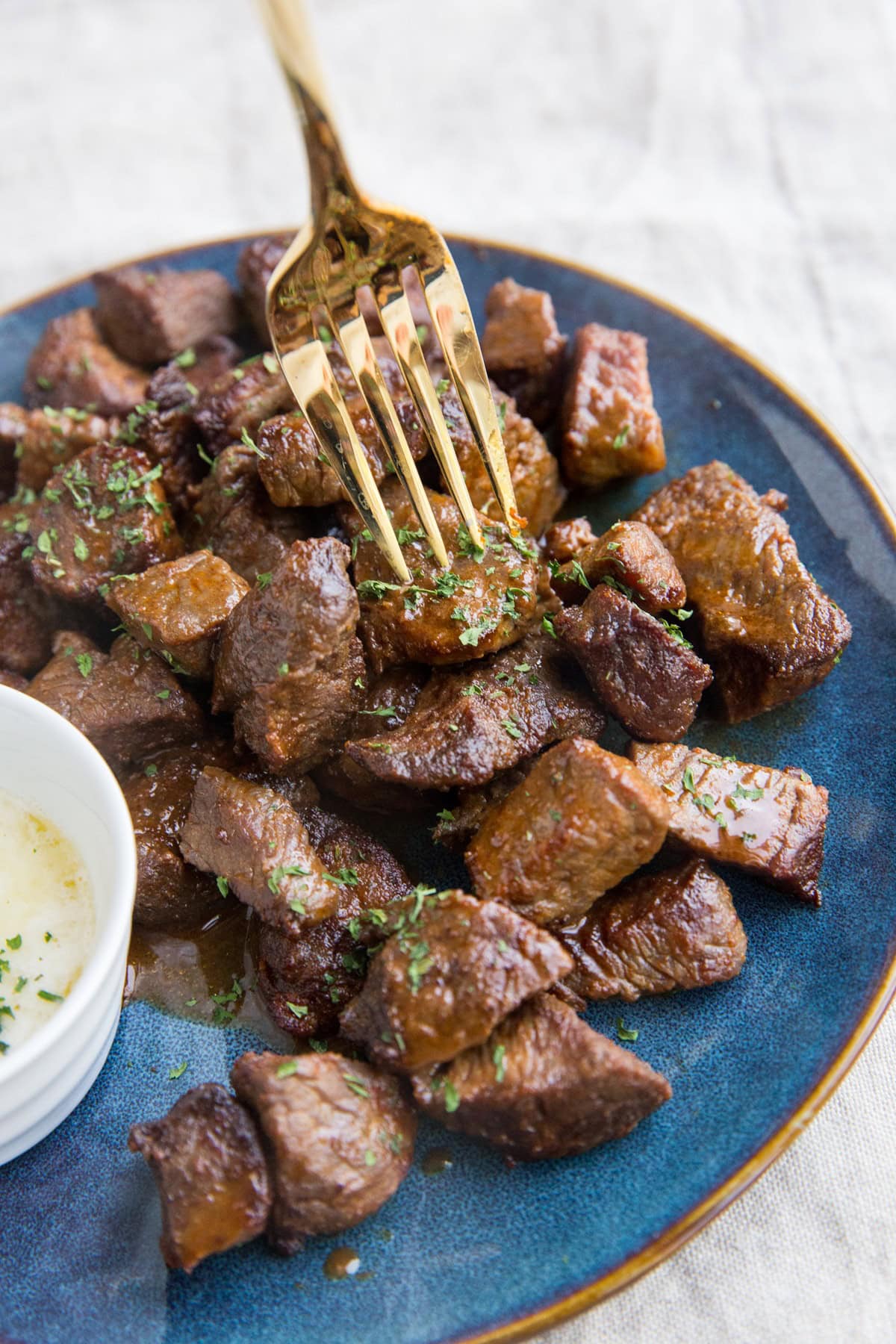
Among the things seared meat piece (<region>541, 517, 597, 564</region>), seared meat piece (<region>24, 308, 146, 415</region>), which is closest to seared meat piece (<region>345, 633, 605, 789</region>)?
→ seared meat piece (<region>541, 517, 597, 564</region>)

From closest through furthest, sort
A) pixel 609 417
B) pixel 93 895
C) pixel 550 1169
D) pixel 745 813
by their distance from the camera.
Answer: pixel 550 1169 < pixel 93 895 < pixel 745 813 < pixel 609 417

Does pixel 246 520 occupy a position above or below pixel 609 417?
above

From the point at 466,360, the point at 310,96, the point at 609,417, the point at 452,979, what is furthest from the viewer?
the point at 609,417

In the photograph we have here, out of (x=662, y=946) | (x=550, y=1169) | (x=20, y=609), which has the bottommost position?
(x=550, y=1169)

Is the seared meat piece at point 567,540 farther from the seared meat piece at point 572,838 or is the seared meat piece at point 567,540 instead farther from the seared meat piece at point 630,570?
Answer: the seared meat piece at point 572,838

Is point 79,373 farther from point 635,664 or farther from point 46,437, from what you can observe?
point 635,664

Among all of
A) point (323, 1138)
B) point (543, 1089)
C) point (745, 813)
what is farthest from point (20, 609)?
point (745, 813)

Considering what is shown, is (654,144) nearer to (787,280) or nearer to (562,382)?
(787,280)
